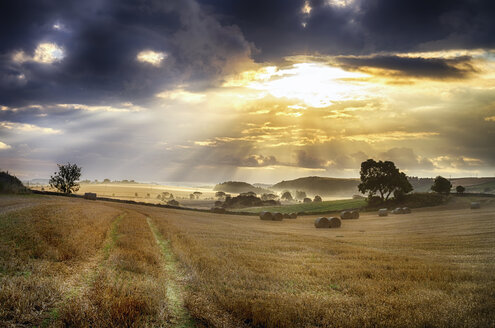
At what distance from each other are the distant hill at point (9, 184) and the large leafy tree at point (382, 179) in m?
87.6

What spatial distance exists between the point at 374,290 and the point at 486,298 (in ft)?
10.4

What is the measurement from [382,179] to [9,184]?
93.6 m

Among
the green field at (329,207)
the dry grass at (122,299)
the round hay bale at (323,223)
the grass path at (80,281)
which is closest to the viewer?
the dry grass at (122,299)

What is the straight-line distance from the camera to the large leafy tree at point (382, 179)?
84.8 metres

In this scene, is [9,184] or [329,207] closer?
[9,184]

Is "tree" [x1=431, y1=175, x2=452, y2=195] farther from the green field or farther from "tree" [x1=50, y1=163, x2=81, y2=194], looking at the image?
"tree" [x1=50, y1=163, x2=81, y2=194]

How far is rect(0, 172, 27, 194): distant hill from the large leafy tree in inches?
3449

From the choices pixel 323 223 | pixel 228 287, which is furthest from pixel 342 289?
pixel 323 223

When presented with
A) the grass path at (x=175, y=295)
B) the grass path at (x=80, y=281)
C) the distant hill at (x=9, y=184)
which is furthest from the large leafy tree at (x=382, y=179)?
the distant hill at (x=9, y=184)

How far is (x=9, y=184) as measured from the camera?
6788 centimetres

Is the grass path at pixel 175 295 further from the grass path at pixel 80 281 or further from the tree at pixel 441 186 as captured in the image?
→ the tree at pixel 441 186

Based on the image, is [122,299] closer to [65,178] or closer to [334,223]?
[334,223]

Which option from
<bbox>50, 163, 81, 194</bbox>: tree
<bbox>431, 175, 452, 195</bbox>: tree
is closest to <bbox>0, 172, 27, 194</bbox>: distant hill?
<bbox>50, 163, 81, 194</bbox>: tree

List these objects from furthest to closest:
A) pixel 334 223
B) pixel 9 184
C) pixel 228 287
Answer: pixel 9 184 → pixel 334 223 → pixel 228 287
